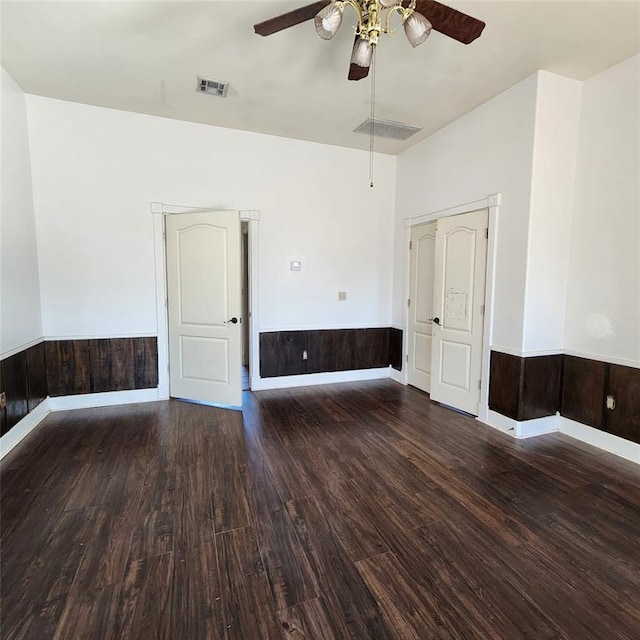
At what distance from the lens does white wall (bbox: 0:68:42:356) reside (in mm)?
2970

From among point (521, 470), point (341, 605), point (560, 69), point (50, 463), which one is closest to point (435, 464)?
point (521, 470)

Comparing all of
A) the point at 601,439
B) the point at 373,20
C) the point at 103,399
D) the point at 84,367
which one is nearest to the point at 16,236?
the point at 84,367

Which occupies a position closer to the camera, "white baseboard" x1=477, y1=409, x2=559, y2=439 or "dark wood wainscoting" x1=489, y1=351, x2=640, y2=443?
"dark wood wainscoting" x1=489, y1=351, x2=640, y2=443

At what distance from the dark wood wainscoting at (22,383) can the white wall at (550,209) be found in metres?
4.44

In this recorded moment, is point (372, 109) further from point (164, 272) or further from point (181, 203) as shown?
point (164, 272)

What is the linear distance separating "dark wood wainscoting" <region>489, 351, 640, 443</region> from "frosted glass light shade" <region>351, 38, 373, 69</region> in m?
2.70

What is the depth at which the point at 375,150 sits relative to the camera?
15.7 ft

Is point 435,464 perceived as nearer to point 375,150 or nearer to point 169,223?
point 169,223

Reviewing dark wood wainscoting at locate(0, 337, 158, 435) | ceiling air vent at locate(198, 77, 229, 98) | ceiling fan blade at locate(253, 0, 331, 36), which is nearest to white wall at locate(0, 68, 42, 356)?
dark wood wainscoting at locate(0, 337, 158, 435)

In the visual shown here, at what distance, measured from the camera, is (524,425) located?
3246 millimetres

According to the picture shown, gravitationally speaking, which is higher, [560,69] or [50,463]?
[560,69]

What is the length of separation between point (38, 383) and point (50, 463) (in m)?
1.16

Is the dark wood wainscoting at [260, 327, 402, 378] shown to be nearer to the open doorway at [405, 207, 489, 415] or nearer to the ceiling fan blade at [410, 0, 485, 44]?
the open doorway at [405, 207, 489, 415]

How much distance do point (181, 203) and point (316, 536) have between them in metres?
3.66
